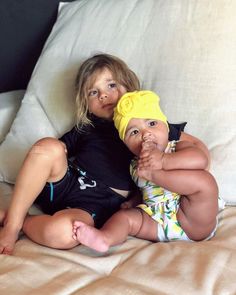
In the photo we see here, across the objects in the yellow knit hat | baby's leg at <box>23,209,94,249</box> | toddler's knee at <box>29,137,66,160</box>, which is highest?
the yellow knit hat

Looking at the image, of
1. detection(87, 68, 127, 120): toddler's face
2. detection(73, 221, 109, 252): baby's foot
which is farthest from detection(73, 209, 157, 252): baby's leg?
detection(87, 68, 127, 120): toddler's face

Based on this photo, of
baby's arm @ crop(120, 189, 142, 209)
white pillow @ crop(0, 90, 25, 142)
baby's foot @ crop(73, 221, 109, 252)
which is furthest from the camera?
white pillow @ crop(0, 90, 25, 142)

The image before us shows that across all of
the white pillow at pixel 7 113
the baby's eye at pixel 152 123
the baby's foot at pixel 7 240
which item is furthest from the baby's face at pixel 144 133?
the white pillow at pixel 7 113

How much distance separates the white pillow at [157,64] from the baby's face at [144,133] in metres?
0.15

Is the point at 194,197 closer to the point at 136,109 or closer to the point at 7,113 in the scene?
the point at 136,109

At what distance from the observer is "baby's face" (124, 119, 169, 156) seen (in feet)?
3.60

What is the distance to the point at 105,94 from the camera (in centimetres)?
127

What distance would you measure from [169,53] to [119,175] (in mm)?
374

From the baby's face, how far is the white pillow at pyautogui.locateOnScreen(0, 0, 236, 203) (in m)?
0.15

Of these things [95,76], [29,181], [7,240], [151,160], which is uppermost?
[95,76]

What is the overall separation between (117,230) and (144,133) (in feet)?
0.79

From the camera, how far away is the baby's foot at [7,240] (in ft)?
3.46

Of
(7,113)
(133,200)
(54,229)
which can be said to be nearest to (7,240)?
(54,229)

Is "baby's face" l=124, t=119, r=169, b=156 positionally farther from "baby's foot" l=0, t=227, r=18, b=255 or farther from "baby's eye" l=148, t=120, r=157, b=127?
"baby's foot" l=0, t=227, r=18, b=255
